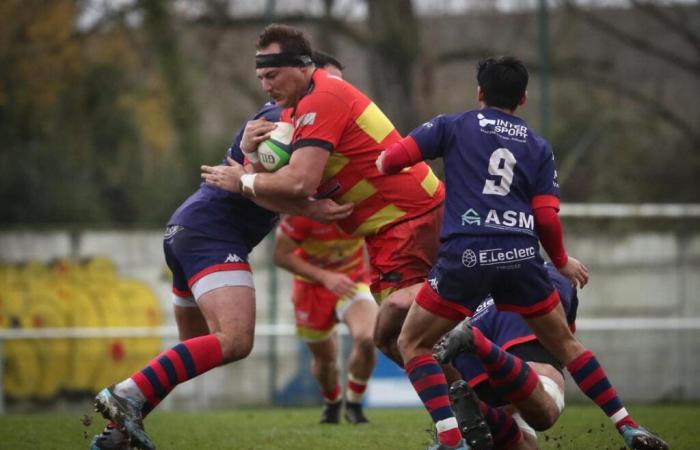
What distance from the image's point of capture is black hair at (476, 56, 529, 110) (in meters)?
6.14

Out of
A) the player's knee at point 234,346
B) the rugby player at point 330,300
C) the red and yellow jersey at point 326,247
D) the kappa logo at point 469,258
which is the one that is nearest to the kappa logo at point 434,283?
the kappa logo at point 469,258

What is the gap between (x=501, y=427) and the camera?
6152 millimetres

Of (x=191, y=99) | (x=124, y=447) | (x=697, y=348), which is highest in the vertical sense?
(x=191, y=99)

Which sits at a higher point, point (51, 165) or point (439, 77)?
point (439, 77)

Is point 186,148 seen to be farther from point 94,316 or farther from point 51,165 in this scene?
point 94,316

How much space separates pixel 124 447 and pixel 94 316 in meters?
11.1

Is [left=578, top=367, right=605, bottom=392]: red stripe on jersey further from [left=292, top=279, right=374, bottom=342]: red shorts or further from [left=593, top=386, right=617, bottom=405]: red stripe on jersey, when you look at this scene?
[left=292, top=279, right=374, bottom=342]: red shorts

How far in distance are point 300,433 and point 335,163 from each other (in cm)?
240

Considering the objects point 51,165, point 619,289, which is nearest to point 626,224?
point 619,289

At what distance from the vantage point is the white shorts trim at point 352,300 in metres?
9.83

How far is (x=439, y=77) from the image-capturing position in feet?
54.4

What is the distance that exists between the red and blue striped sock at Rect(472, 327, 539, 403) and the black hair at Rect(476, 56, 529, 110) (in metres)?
1.27

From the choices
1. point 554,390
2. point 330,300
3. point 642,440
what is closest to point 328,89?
point 554,390

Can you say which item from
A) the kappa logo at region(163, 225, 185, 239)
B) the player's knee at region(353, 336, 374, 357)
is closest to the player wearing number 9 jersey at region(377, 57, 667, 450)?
the kappa logo at region(163, 225, 185, 239)
